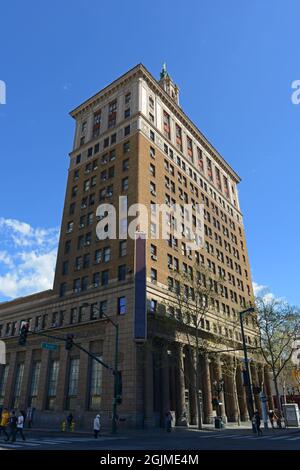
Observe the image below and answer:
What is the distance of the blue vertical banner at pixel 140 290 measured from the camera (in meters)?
35.6

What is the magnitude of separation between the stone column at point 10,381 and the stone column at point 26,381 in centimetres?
234

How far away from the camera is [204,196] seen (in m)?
62.5

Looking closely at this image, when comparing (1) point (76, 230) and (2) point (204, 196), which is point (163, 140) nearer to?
(2) point (204, 196)

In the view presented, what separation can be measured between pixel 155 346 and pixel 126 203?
17.3 metres

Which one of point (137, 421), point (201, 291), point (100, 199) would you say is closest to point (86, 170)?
point (100, 199)

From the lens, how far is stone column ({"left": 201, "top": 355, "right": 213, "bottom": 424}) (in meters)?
43.9

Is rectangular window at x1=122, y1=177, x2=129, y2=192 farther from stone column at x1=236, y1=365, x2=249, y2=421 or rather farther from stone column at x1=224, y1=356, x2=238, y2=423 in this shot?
stone column at x1=236, y1=365, x2=249, y2=421

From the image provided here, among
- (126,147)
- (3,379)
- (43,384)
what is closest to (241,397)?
(43,384)

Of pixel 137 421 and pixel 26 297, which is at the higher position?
pixel 26 297

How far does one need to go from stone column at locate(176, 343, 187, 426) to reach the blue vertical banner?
7.21 meters

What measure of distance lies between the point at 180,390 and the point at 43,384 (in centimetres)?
1601

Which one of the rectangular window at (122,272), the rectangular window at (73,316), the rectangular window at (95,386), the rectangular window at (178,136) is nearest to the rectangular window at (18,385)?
the rectangular window at (73,316)

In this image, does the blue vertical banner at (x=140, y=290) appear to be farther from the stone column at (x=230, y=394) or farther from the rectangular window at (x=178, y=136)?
the rectangular window at (x=178, y=136)

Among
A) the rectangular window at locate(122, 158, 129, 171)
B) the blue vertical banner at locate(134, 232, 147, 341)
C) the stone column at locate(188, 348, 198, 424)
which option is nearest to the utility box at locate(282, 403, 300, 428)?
the stone column at locate(188, 348, 198, 424)
